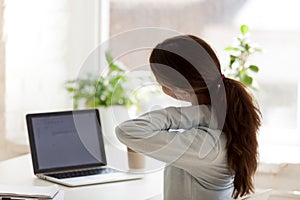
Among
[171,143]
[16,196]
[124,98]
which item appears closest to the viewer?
[171,143]

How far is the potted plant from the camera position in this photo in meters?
2.68

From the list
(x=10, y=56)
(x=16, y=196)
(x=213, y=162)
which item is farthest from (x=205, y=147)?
(x=10, y=56)

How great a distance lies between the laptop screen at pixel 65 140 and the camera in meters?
2.06

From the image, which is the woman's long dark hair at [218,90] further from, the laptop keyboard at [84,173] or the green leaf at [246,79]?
the green leaf at [246,79]

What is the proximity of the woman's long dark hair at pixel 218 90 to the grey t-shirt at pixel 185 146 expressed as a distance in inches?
1.1

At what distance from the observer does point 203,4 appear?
3025 mm

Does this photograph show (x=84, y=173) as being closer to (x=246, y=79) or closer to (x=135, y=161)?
(x=135, y=161)

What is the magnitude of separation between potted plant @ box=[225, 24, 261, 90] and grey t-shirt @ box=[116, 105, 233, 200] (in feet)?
3.61

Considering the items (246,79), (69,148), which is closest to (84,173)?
(69,148)

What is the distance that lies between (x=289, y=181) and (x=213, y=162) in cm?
45

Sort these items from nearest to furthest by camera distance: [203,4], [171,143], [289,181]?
1. [171,143]
2. [289,181]
3. [203,4]

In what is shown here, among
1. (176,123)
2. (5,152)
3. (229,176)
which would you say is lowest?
(5,152)

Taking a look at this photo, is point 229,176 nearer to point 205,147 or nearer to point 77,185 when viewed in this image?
point 205,147

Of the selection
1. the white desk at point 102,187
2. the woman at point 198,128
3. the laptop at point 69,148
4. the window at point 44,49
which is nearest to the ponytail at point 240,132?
the woman at point 198,128
